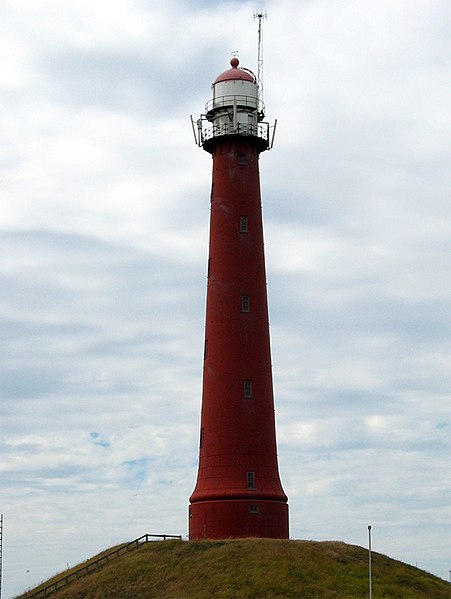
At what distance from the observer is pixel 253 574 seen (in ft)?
158

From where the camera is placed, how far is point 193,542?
174 feet

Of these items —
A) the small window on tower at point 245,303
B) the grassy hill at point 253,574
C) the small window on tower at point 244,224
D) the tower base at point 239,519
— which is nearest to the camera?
the grassy hill at point 253,574

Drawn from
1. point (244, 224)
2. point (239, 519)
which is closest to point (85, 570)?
point (239, 519)

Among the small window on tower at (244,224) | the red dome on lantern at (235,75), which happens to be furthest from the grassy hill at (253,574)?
the red dome on lantern at (235,75)

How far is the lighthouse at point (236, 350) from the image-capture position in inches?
2131

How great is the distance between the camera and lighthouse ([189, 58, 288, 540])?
54125 millimetres

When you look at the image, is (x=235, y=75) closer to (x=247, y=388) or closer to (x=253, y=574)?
(x=247, y=388)

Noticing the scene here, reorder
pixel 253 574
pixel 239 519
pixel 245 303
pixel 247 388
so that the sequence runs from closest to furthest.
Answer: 1. pixel 253 574
2. pixel 239 519
3. pixel 247 388
4. pixel 245 303

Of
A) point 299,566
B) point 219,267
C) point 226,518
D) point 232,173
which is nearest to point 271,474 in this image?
point 226,518

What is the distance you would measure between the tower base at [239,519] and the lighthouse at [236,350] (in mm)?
50

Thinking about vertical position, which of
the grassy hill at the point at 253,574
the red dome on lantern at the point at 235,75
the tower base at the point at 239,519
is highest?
the red dome on lantern at the point at 235,75

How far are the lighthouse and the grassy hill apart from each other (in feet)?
7.77

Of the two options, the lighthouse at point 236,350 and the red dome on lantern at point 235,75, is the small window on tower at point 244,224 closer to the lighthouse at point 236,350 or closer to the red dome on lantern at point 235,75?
the lighthouse at point 236,350

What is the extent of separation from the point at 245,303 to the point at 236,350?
102 inches
